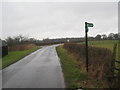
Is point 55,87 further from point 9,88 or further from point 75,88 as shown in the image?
point 9,88

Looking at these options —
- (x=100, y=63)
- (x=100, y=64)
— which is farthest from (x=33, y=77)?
(x=100, y=63)

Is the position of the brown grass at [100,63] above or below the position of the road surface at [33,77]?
above

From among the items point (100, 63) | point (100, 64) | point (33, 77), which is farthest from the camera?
point (100, 63)

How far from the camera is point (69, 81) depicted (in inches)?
324

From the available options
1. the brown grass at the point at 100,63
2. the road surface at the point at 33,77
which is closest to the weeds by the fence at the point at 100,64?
the brown grass at the point at 100,63

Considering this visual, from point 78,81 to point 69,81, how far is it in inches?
16.8

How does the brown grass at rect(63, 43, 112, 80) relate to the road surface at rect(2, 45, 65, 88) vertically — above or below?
Result: above

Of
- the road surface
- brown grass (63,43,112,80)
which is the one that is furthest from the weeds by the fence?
the road surface

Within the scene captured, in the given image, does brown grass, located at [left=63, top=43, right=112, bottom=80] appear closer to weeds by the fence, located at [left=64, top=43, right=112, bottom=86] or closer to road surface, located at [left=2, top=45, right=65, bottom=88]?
weeds by the fence, located at [left=64, top=43, right=112, bottom=86]

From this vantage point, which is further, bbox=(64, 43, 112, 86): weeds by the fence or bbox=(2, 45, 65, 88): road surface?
bbox=(64, 43, 112, 86): weeds by the fence

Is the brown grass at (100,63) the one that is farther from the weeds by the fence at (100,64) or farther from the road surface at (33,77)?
the road surface at (33,77)

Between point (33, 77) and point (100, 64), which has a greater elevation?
point (100, 64)

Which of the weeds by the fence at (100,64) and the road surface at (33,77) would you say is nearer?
the road surface at (33,77)

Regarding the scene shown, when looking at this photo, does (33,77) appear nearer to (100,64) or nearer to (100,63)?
(100,64)
